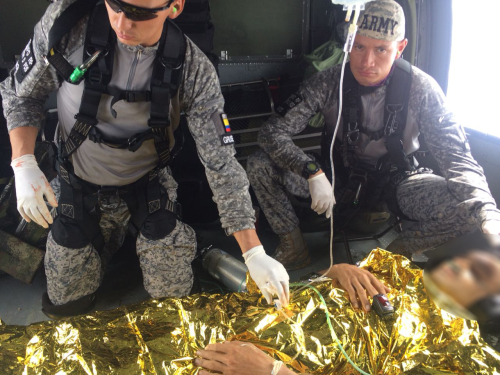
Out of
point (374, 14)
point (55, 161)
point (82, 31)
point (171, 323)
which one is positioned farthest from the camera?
point (374, 14)

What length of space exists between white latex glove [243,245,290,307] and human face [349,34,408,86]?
1348 mm

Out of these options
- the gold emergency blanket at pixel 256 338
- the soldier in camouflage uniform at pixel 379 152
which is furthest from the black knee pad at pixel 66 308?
the soldier in camouflage uniform at pixel 379 152

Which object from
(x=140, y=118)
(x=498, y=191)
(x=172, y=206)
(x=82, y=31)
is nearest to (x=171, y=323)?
(x=172, y=206)

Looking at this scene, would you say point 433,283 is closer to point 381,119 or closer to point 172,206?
point 172,206

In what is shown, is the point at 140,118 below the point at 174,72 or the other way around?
below

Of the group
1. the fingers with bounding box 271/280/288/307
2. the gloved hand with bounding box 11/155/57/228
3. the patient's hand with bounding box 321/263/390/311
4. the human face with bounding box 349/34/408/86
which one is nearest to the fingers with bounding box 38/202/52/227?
the gloved hand with bounding box 11/155/57/228

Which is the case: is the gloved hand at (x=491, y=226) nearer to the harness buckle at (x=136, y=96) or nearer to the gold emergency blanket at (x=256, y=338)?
the gold emergency blanket at (x=256, y=338)

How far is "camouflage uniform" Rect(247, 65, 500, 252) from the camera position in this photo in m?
2.23

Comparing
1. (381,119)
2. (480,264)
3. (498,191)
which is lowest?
(498,191)

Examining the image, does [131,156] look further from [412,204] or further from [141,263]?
[412,204]

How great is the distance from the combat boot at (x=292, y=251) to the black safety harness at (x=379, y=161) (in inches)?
13.3

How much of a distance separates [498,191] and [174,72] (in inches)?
84.5

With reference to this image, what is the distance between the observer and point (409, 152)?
2535 mm

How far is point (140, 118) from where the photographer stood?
69.8 inches
